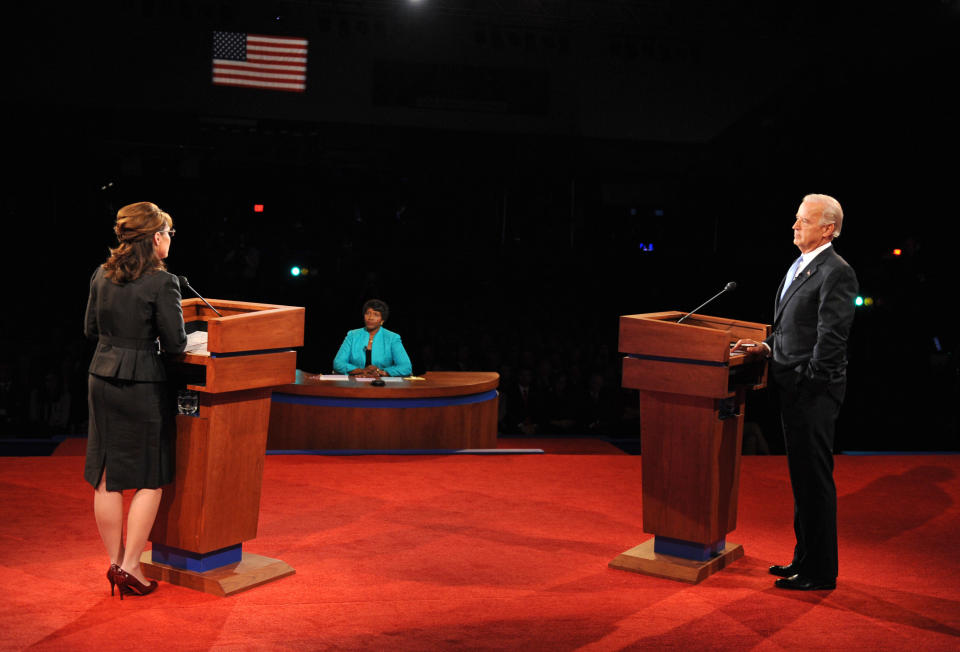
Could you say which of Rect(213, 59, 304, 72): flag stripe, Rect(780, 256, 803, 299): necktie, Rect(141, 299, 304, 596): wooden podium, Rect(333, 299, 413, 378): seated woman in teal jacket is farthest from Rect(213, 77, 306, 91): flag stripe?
Rect(780, 256, 803, 299): necktie

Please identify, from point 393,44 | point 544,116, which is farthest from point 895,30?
point 393,44

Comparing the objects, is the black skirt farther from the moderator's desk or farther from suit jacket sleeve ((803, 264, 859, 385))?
the moderator's desk

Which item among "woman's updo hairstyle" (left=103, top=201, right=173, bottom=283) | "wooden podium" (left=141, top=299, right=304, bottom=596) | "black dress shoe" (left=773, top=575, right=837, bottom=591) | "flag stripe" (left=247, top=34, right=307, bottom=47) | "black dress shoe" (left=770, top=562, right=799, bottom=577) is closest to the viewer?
"woman's updo hairstyle" (left=103, top=201, right=173, bottom=283)

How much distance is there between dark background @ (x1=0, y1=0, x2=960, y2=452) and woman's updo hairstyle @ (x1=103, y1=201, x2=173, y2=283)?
646 cm

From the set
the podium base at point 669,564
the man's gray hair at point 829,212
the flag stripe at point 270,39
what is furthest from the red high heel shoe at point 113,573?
the flag stripe at point 270,39

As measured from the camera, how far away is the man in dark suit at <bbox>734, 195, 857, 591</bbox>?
304 cm

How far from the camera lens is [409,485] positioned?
4516 mm

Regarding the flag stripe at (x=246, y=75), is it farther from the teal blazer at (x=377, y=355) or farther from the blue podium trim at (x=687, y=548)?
the blue podium trim at (x=687, y=548)

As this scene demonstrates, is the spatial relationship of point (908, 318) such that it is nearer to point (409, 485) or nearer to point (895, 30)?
point (895, 30)

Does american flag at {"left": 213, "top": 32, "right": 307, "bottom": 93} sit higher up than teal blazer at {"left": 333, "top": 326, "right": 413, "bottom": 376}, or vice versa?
american flag at {"left": 213, "top": 32, "right": 307, "bottom": 93}

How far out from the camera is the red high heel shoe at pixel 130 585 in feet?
9.40

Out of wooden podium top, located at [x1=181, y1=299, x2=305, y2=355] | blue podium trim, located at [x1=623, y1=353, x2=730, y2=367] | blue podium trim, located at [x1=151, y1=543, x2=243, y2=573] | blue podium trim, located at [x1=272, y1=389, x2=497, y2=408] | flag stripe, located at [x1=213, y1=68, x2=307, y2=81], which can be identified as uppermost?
flag stripe, located at [x1=213, y1=68, x2=307, y2=81]

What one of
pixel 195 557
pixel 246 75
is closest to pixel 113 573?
pixel 195 557

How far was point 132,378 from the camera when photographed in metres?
2.84
